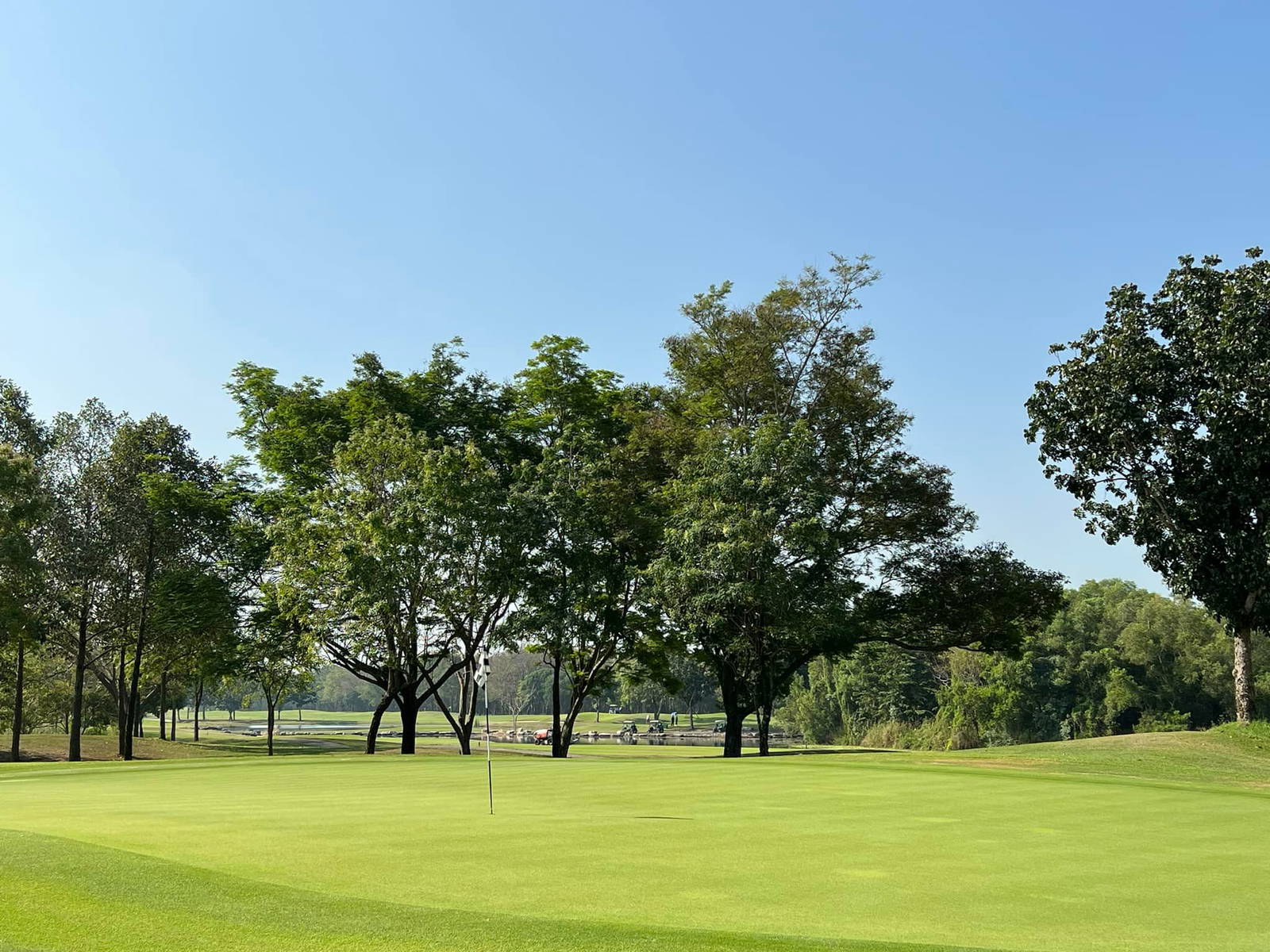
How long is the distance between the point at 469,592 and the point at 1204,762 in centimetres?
2642

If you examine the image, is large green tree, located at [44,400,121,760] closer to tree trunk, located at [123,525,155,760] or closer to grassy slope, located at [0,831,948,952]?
tree trunk, located at [123,525,155,760]

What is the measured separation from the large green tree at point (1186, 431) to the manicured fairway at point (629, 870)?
840 inches

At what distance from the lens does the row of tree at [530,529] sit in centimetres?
3959

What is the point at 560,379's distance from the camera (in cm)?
4750

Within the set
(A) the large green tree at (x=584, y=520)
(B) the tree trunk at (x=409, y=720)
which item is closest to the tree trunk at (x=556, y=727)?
(A) the large green tree at (x=584, y=520)

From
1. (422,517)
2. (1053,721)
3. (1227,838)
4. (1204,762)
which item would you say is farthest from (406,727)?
(1053,721)

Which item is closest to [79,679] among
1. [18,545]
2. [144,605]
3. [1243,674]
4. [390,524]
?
[144,605]

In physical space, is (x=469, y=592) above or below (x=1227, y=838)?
above

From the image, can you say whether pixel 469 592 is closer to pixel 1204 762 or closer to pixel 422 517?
pixel 422 517

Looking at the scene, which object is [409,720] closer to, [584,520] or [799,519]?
[584,520]

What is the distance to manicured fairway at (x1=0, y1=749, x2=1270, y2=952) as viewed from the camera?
261 inches

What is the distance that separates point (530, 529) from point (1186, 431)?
25.3 metres

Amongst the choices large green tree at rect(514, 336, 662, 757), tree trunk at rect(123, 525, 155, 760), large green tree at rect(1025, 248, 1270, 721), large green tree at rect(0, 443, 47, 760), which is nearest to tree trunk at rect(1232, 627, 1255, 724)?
large green tree at rect(1025, 248, 1270, 721)

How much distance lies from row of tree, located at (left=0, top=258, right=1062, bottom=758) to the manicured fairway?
22.5 metres
